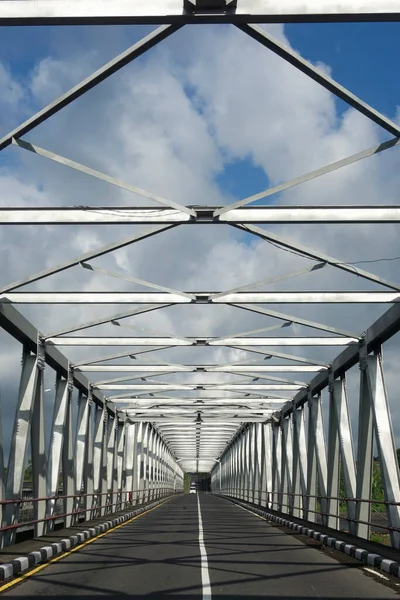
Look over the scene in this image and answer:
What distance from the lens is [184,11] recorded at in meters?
8.27

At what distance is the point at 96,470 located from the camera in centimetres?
3059

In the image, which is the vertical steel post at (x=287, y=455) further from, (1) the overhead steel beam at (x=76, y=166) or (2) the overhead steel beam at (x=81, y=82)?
(2) the overhead steel beam at (x=81, y=82)

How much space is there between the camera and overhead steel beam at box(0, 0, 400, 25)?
8133 millimetres

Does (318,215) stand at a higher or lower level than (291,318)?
higher

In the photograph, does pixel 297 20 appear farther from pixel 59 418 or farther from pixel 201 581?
pixel 59 418

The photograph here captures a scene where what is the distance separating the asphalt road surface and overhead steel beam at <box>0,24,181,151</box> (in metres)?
6.39

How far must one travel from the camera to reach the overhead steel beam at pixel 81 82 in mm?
8359

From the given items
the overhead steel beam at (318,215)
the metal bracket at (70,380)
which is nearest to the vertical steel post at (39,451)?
the metal bracket at (70,380)

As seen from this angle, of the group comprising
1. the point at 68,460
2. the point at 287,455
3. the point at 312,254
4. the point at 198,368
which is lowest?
the point at 68,460

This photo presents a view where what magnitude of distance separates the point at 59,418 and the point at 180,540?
19.4 ft

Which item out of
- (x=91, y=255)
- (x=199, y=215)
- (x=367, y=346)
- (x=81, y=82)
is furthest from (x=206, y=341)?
(x=81, y=82)

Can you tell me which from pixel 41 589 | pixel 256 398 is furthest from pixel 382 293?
pixel 256 398

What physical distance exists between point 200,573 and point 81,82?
740cm

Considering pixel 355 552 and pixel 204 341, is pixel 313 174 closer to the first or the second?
pixel 355 552
